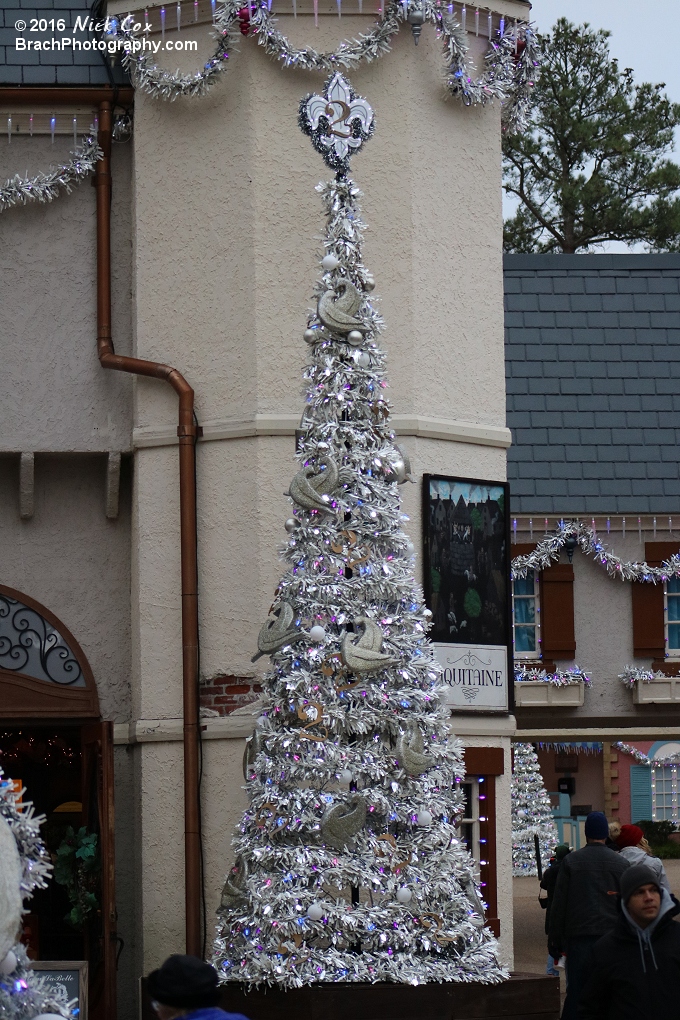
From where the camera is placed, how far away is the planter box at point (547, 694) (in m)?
18.5

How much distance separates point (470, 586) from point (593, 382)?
8453mm

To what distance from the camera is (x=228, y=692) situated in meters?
11.1

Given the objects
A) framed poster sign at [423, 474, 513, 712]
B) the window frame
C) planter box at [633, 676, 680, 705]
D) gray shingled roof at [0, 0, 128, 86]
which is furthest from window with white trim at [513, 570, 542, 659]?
the window frame

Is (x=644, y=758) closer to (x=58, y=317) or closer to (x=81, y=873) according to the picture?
(x=81, y=873)

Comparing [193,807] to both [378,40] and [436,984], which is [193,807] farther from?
[378,40]

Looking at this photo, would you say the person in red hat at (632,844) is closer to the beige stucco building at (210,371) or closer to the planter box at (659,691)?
the beige stucco building at (210,371)

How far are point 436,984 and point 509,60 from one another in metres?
6.47

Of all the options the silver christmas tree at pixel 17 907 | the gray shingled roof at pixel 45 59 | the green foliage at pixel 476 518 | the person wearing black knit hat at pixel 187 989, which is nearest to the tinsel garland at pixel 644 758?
the green foliage at pixel 476 518

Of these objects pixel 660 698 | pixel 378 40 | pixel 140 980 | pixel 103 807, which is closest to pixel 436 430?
pixel 378 40

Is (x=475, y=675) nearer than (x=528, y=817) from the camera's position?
Yes

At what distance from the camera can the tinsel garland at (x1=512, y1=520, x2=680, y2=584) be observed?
18.7 meters

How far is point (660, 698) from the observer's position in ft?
60.4

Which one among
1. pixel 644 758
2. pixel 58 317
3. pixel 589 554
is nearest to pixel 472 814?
pixel 58 317

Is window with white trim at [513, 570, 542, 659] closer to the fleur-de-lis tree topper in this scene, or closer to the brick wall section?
the brick wall section
